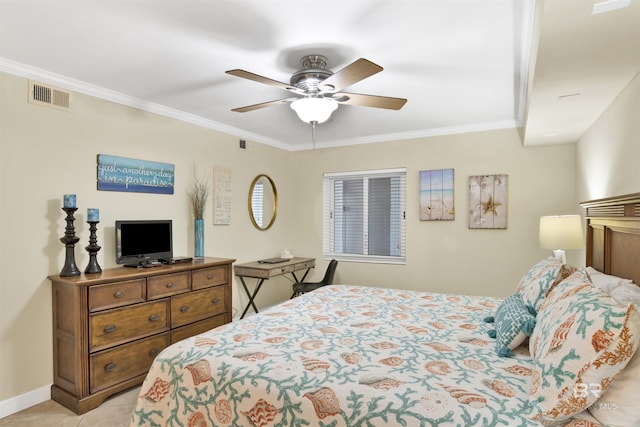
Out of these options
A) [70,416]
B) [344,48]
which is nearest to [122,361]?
[70,416]

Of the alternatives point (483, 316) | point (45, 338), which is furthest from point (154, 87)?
point (483, 316)

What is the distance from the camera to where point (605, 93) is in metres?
2.16

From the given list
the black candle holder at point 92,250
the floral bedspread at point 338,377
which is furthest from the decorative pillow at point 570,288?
the black candle holder at point 92,250

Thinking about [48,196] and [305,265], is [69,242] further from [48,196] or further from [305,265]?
[305,265]

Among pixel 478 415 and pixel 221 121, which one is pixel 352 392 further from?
pixel 221 121

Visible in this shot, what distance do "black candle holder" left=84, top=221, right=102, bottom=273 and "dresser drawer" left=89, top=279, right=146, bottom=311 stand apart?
0.87 feet

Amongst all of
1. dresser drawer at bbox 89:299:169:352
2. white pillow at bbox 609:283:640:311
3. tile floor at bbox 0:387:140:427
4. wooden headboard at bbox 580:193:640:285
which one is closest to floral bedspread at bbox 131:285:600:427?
white pillow at bbox 609:283:640:311

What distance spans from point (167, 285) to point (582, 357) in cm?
285

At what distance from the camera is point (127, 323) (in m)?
2.71

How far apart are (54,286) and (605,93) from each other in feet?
13.0

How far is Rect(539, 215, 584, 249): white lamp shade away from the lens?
2931mm

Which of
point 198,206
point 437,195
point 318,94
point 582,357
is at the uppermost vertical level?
point 318,94

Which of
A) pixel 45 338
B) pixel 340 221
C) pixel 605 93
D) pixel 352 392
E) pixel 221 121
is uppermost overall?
pixel 221 121

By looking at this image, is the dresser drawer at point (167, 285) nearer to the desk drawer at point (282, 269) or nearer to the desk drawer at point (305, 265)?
the desk drawer at point (282, 269)
